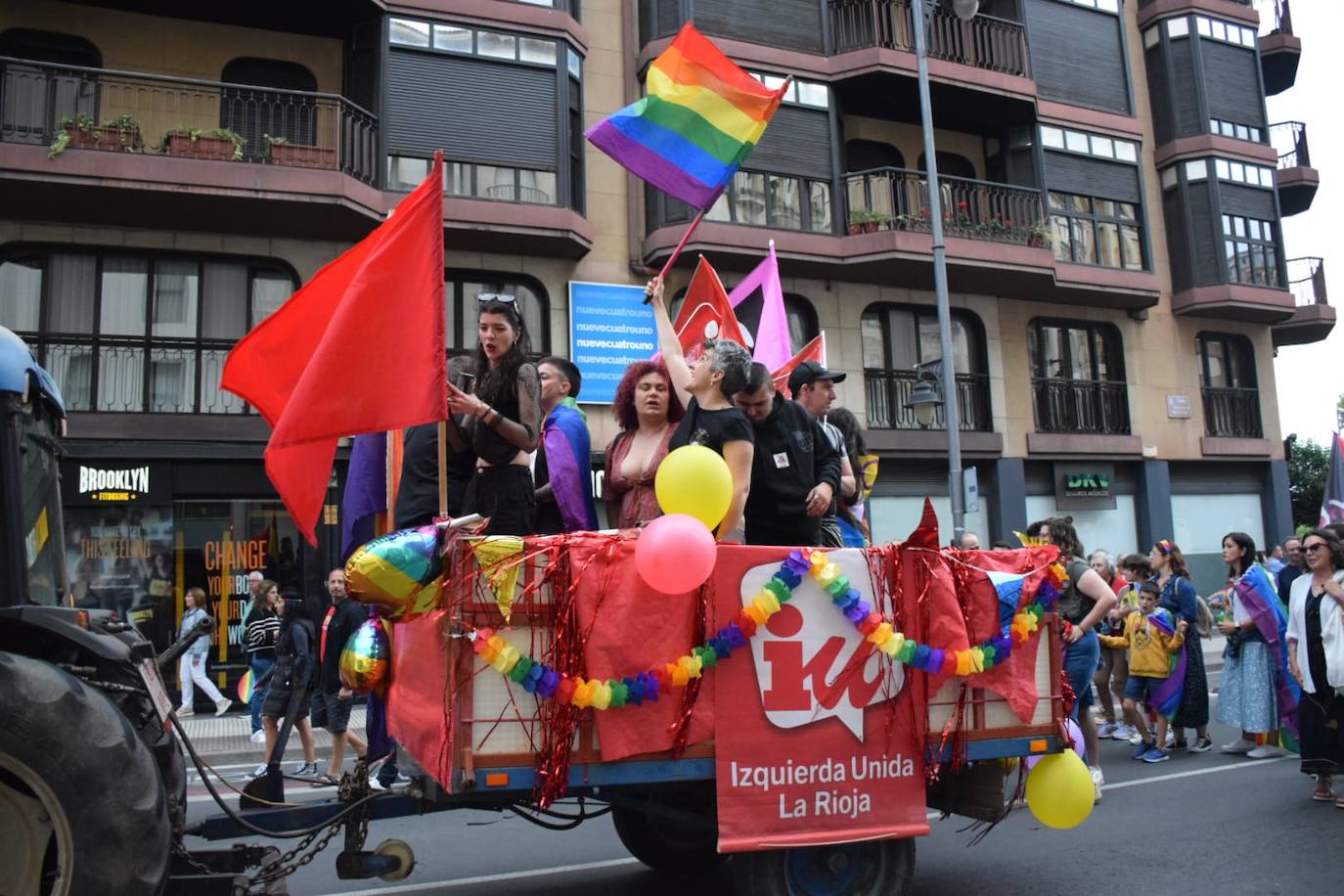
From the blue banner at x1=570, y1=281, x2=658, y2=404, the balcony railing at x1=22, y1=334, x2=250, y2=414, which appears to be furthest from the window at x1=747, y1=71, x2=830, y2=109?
the balcony railing at x1=22, y1=334, x2=250, y2=414

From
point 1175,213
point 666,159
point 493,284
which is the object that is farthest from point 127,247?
point 1175,213

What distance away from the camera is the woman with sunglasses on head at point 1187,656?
10.0m

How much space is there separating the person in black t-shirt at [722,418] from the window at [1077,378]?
60.7 feet

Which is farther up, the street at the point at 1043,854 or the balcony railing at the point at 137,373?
the balcony railing at the point at 137,373

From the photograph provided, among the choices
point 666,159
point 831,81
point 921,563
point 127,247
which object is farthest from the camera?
point 831,81

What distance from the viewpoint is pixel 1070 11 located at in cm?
2289

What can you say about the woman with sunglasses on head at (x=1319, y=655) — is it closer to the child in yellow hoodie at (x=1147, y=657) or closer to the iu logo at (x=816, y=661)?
the child in yellow hoodie at (x=1147, y=657)

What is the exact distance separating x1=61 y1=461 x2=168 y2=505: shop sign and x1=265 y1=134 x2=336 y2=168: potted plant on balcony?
4786mm

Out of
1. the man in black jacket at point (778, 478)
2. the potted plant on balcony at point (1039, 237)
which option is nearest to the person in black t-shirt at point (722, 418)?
the man in black jacket at point (778, 478)

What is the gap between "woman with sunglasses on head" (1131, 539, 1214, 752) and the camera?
32.9 feet

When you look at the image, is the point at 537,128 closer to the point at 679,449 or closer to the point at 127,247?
the point at 127,247

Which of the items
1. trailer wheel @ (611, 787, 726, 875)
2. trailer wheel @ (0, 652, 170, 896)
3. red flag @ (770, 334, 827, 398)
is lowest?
trailer wheel @ (611, 787, 726, 875)

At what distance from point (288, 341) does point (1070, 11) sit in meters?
22.7

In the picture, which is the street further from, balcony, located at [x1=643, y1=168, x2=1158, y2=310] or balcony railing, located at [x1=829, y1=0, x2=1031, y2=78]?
balcony railing, located at [x1=829, y1=0, x2=1031, y2=78]
